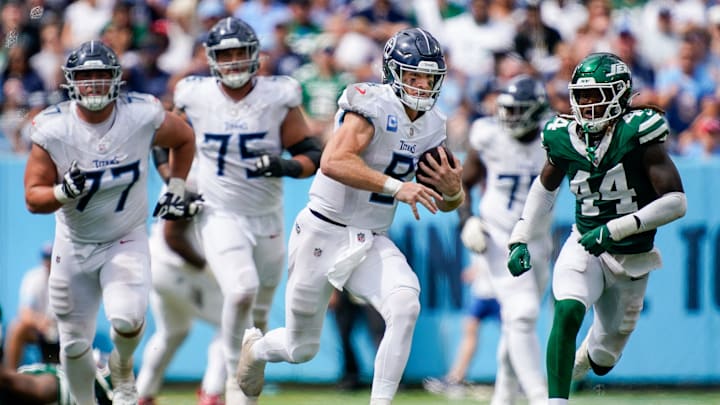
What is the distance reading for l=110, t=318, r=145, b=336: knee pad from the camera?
6.39 metres

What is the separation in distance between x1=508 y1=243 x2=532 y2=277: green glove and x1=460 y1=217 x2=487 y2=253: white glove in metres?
1.48

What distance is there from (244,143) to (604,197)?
2243 millimetres

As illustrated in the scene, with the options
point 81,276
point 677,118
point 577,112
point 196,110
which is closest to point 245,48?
point 196,110

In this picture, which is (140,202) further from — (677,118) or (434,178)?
(677,118)

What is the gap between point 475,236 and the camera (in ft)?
25.2

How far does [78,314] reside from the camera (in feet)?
21.5

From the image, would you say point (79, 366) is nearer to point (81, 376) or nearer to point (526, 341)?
point (81, 376)

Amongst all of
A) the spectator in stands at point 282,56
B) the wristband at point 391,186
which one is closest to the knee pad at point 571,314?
the wristband at point 391,186

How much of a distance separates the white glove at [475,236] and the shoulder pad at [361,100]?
1887mm

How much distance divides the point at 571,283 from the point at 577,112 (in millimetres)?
757

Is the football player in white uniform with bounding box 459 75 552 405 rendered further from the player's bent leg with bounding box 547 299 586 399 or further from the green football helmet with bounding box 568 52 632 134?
the green football helmet with bounding box 568 52 632 134

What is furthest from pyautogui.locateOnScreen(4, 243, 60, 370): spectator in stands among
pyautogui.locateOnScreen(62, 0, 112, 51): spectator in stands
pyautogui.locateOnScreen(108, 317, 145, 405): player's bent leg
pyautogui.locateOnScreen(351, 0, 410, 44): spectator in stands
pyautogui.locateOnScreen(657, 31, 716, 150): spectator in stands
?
pyautogui.locateOnScreen(657, 31, 716, 150): spectator in stands

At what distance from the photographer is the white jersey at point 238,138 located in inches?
291

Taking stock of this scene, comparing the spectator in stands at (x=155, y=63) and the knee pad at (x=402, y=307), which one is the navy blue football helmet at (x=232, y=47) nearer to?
the knee pad at (x=402, y=307)
